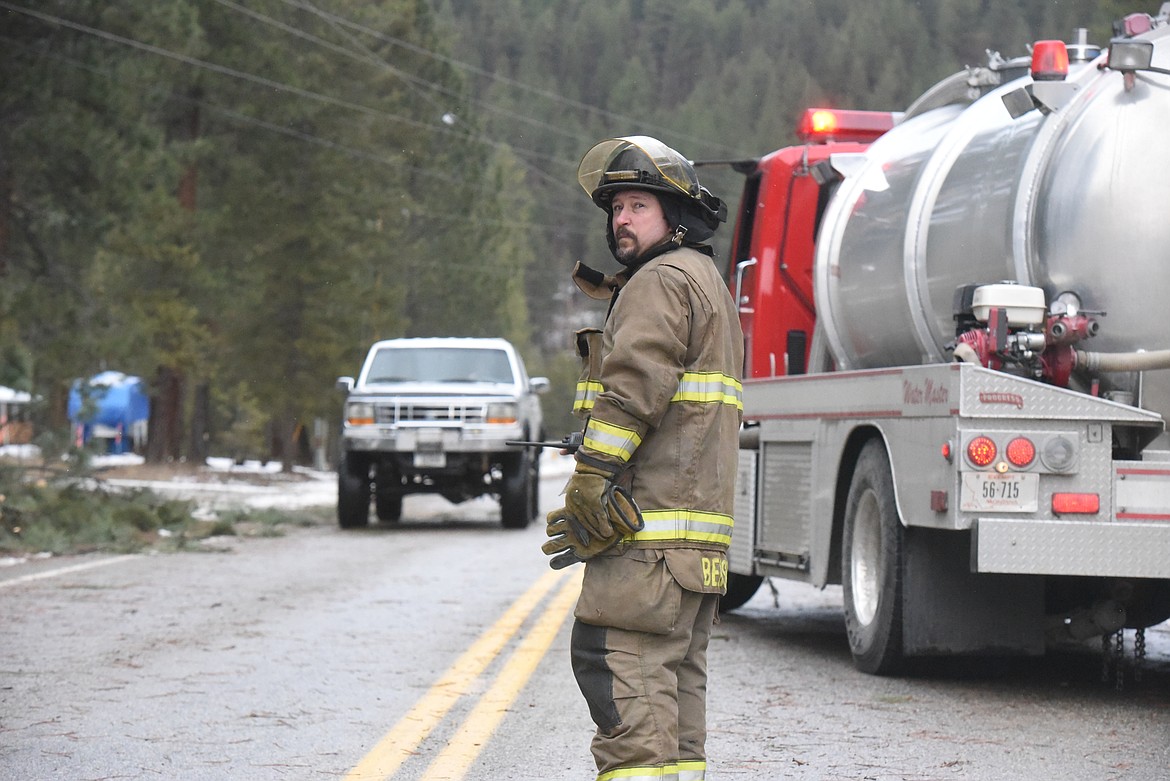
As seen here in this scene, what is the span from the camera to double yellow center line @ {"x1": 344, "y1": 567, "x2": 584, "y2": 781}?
6.11 metres

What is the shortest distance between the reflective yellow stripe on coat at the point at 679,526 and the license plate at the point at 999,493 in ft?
10.2

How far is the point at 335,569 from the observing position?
14.2 m

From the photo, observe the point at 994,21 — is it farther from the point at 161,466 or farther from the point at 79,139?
the point at 79,139

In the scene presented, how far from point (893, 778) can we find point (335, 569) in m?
8.79

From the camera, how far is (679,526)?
432cm

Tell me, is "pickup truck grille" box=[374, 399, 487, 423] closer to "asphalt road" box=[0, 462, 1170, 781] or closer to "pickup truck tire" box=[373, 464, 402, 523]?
"pickup truck tire" box=[373, 464, 402, 523]

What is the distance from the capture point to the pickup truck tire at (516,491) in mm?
19266

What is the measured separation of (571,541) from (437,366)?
15863 mm

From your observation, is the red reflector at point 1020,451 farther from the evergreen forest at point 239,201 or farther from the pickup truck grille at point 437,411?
the pickup truck grille at point 437,411

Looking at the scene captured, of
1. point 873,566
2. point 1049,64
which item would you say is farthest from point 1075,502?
point 1049,64

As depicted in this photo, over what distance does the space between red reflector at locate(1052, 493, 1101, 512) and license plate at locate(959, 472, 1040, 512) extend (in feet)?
0.27

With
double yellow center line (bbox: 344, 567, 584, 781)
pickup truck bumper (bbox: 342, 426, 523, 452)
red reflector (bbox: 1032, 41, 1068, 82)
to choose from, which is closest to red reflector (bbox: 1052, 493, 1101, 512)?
red reflector (bbox: 1032, 41, 1068, 82)

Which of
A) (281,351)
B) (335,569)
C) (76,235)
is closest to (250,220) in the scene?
(281,351)

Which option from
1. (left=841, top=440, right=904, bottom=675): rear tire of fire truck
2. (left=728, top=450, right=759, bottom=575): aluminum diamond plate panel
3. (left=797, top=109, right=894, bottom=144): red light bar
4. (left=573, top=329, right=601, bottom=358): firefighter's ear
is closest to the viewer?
(left=573, top=329, right=601, bottom=358): firefighter's ear
